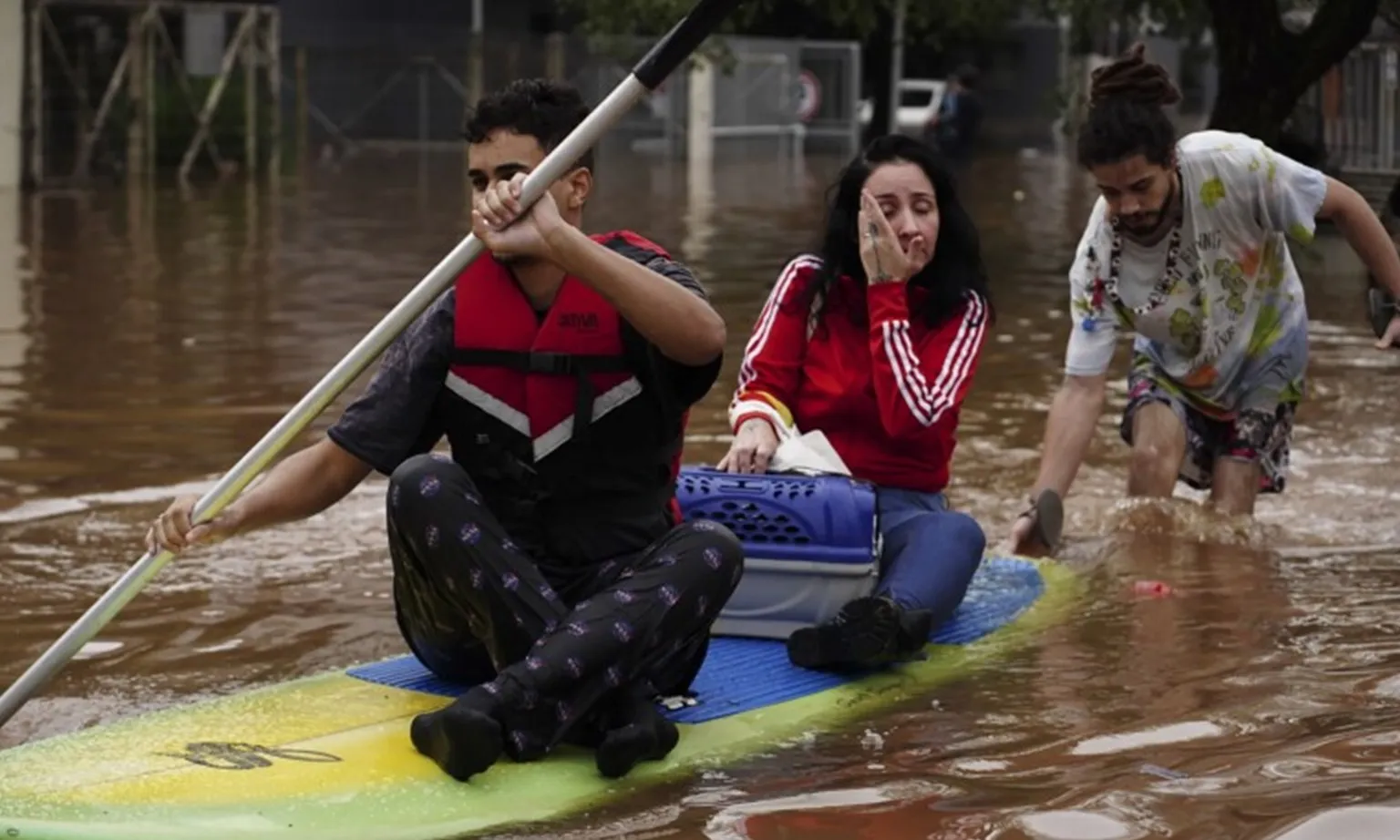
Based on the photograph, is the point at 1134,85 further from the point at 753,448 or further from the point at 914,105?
the point at 914,105

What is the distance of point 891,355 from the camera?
576cm

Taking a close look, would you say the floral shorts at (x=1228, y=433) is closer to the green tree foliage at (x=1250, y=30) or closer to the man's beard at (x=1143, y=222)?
the man's beard at (x=1143, y=222)

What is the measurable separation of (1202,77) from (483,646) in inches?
1895

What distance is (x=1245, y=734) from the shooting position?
514cm

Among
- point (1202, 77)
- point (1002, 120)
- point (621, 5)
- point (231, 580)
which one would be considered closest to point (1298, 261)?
point (621, 5)

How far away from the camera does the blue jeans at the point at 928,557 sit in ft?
18.6

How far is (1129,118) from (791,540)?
1660 millimetres

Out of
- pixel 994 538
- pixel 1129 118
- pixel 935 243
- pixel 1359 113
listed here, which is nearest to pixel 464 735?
pixel 935 243

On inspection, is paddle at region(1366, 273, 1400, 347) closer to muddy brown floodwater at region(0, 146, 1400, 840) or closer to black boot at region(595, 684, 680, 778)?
muddy brown floodwater at region(0, 146, 1400, 840)

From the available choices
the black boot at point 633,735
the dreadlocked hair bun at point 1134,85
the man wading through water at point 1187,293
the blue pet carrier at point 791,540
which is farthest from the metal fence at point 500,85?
the black boot at point 633,735

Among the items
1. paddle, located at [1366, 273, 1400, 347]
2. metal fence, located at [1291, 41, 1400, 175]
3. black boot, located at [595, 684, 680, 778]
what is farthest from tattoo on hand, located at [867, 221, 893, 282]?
metal fence, located at [1291, 41, 1400, 175]

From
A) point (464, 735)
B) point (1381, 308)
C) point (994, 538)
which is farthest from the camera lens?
point (994, 538)

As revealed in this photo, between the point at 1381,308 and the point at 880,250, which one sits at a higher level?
the point at 880,250

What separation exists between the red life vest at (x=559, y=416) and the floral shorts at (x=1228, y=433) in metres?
2.84
